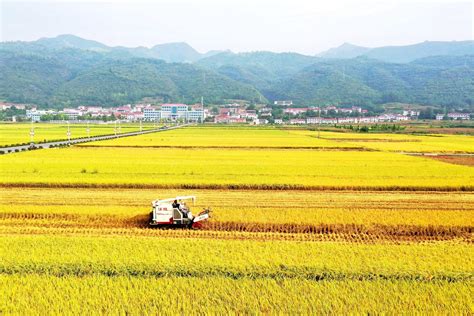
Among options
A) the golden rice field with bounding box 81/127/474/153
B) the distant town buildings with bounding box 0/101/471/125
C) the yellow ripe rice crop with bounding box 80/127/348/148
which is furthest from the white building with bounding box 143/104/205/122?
the golden rice field with bounding box 81/127/474/153

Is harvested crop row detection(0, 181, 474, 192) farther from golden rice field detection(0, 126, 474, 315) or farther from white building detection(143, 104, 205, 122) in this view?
white building detection(143, 104, 205, 122)

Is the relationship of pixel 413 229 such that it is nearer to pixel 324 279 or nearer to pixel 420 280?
pixel 420 280

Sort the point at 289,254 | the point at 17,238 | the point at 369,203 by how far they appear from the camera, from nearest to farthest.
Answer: the point at 289,254
the point at 17,238
the point at 369,203

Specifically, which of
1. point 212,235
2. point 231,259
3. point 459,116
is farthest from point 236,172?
point 459,116

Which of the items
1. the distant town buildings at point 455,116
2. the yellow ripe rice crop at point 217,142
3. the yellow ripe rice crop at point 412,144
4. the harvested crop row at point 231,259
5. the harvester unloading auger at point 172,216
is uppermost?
the distant town buildings at point 455,116

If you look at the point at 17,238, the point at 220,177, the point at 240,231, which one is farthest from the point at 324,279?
the point at 220,177

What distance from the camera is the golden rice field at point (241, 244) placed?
8.84m

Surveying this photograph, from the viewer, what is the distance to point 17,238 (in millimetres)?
12250

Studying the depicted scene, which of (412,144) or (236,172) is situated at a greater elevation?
(412,144)

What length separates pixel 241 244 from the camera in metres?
12.2

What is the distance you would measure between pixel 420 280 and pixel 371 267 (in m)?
1.10

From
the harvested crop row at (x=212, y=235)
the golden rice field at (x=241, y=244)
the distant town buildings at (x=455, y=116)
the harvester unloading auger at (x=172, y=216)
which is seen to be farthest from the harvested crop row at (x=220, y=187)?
the distant town buildings at (x=455, y=116)

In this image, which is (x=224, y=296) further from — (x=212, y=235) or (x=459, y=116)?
(x=459, y=116)

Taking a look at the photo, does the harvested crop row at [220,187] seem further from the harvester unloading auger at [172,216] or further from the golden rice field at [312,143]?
the golden rice field at [312,143]
